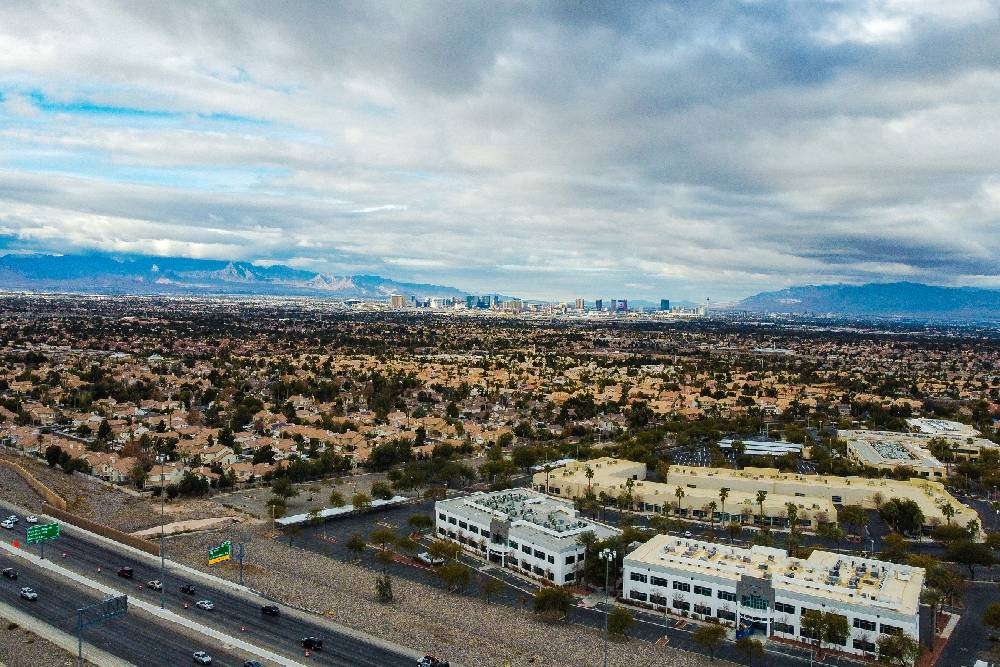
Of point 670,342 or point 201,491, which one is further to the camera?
point 670,342

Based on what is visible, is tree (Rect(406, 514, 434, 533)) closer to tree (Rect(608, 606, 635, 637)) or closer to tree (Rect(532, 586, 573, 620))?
tree (Rect(532, 586, 573, 620))

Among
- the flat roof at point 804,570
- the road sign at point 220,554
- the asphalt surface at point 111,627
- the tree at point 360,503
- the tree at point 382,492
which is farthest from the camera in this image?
the tree at point 382,492

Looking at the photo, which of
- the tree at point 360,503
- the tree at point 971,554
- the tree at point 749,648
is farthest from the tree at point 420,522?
the tree at point 971,554

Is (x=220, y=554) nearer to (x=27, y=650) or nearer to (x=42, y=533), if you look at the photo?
(x=27, y=650)

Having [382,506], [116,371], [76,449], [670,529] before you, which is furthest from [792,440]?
[116,371]

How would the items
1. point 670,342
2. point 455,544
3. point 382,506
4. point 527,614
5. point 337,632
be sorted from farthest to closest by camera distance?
point 670,342 < point 382,506 < point 455,544 < point 527,614 < point 337,632

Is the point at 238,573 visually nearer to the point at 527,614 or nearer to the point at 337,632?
the point at 337,632

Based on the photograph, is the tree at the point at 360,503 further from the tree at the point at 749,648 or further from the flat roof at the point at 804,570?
the tree at the point at 749,648
